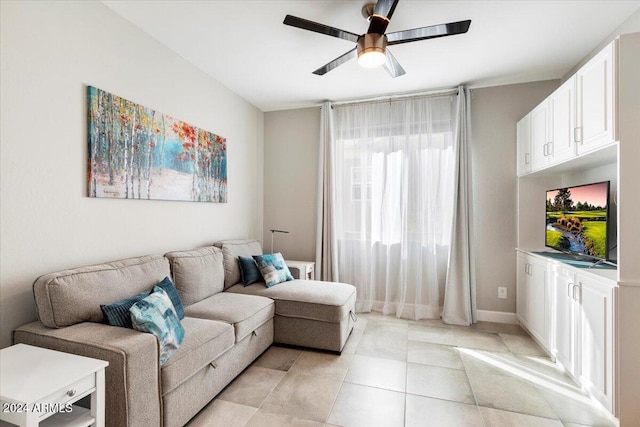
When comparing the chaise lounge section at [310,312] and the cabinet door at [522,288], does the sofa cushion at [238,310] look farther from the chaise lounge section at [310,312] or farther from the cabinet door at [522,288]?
the cabinet door at [522,288]

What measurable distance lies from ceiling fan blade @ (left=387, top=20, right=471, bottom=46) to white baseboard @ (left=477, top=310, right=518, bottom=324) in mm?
2993

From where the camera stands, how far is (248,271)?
3.15 m

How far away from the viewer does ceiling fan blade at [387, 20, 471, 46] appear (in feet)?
6.26

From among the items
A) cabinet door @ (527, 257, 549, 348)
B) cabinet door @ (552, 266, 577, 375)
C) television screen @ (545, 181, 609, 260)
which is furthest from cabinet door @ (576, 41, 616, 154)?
cabinet door @ (527, 257, 549, 348)

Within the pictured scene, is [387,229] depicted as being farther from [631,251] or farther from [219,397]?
[219,397]

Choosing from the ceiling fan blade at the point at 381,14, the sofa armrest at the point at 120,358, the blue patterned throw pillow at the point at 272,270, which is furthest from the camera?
the blue patterned throw pillow at the point at 272,270

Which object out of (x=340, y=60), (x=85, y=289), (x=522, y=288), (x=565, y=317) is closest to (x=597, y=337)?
(x=565, y=317)

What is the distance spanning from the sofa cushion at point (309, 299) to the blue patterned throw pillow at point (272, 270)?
0.08m

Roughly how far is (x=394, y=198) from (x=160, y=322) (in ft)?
9.50

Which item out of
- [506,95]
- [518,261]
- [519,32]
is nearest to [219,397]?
[518,261]

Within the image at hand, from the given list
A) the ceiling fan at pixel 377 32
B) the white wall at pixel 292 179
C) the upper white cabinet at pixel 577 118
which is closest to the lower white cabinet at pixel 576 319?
the upper white cabinet at pixel 577 118

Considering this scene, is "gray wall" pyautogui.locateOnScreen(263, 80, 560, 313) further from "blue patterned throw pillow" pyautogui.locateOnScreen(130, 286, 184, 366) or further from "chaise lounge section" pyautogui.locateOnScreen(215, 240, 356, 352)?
"blue patterned throw pillow" pyautogui.locateOnScreen(130, 286, 184, 366)

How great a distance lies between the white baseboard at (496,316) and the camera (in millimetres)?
A: 3496

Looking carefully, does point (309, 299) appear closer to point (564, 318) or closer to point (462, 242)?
point (462, 242)
